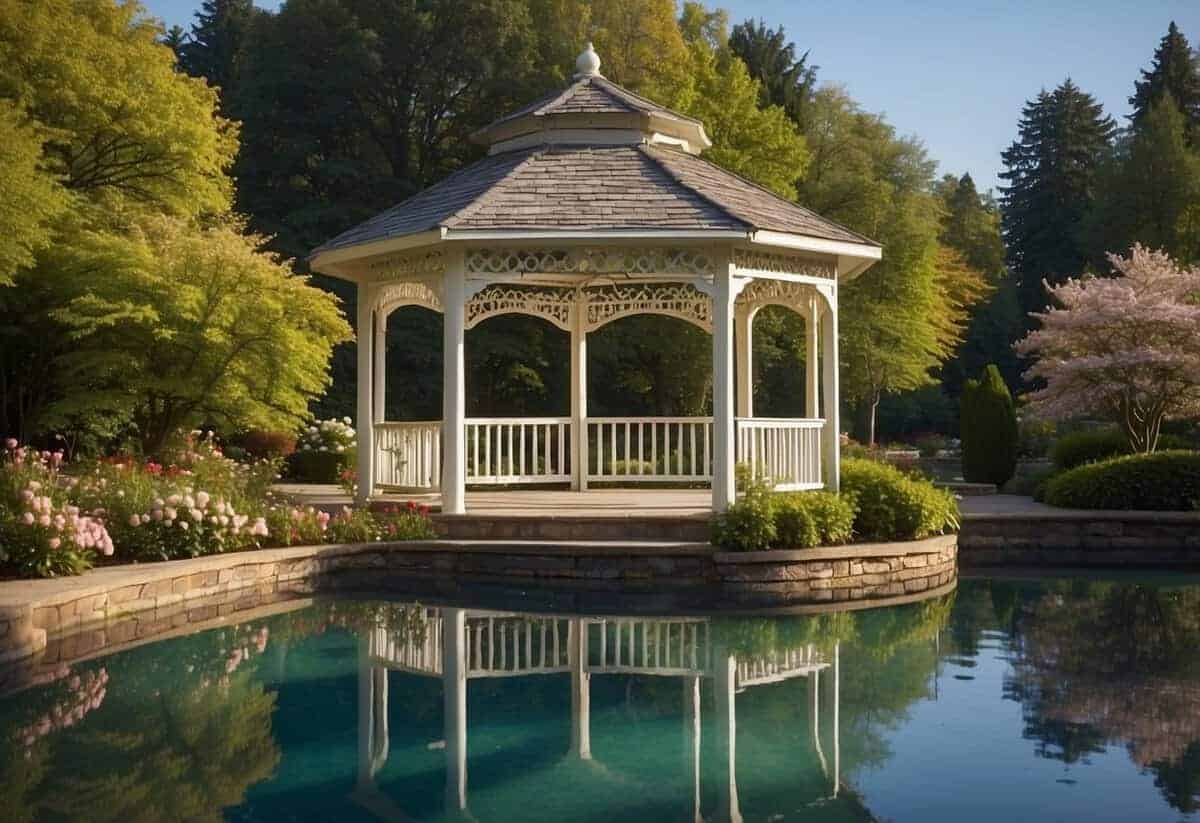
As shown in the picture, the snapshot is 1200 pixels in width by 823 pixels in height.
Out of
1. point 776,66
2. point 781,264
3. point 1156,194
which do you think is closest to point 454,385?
point 781,264

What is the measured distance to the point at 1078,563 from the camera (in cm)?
1392

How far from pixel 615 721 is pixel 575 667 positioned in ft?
4.61

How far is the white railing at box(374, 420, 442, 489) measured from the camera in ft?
43.2

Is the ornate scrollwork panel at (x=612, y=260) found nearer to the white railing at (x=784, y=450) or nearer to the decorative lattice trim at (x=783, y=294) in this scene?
the white railing at (x=784, y=450)

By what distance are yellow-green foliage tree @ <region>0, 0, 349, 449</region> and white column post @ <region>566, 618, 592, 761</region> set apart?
22.6ft

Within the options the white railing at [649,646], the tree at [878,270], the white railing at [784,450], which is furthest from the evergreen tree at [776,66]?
the white railing at [649,646]

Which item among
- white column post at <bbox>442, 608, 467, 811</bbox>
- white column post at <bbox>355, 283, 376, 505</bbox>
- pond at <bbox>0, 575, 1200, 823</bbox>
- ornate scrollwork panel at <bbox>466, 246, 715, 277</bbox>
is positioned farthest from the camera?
white column post at <bbox>355, 283, 376, 505</bbox>

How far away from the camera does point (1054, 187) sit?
156 feet

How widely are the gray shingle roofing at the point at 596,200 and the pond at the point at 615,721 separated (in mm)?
3994

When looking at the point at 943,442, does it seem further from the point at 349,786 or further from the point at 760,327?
the point at 349,786

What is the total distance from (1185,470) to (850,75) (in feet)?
73.4

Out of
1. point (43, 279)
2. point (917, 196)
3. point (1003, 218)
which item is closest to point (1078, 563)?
point (43, 279)

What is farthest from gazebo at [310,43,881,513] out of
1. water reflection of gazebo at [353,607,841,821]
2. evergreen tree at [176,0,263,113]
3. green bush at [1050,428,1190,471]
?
evergreen tree at [176,0,263,113]

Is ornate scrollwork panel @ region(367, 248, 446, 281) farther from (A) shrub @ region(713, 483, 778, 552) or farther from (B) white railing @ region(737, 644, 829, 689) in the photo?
(B) white railing @ region(737, 644, 829, 689)
